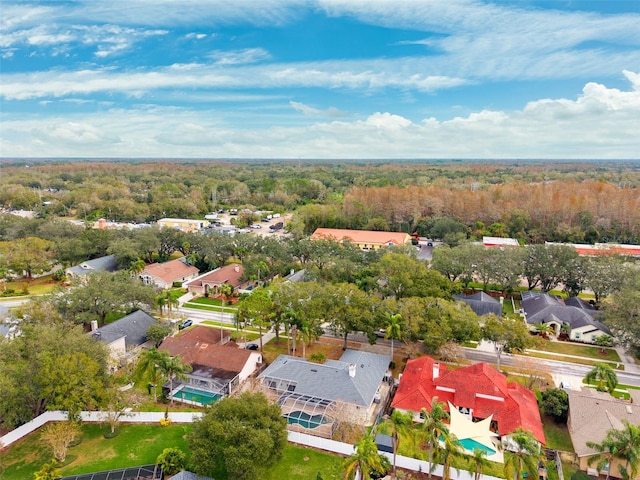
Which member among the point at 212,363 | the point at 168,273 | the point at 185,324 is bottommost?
the point at 185,324

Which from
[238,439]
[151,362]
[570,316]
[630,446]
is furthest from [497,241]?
[238,439]

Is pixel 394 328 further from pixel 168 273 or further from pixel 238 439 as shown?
pixel 168 273

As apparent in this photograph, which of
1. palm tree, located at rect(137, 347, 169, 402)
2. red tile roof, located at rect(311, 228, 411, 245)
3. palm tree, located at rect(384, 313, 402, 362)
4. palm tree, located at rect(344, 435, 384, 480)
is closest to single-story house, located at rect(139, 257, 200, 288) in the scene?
red tile roof, located at rect(311, 228, 411, 245)

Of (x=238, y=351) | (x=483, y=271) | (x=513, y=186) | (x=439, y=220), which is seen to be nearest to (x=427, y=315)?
(x=238, y=351)

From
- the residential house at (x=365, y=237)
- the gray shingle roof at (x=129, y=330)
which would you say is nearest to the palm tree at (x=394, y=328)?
the gray shingle roof at (x=129, y=330)

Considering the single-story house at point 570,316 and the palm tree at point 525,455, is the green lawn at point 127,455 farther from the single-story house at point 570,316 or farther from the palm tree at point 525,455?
the single-story house at point 570,316

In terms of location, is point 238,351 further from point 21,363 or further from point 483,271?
point 483,271
